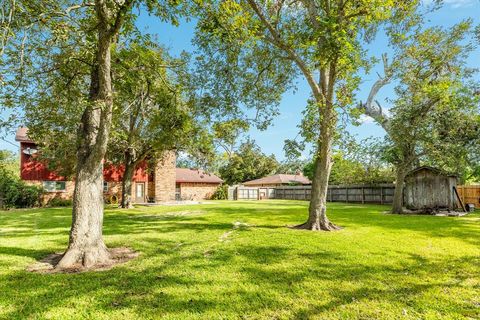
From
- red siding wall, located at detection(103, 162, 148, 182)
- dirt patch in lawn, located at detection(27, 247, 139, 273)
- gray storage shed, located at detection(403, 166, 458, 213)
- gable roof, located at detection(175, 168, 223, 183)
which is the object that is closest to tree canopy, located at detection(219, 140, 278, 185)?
gable roof, located at detection(175, 168, 223, 183)

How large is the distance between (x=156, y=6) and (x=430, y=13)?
13.4 m

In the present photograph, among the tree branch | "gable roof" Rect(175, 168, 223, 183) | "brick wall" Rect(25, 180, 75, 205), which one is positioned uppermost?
the tree branch

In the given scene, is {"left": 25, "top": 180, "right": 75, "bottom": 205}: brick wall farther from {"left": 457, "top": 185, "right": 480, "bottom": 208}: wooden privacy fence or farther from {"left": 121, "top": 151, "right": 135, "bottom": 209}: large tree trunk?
{"left": 457, "top": 185, "right": 480, "bottom": 208}: wooden privacy fence

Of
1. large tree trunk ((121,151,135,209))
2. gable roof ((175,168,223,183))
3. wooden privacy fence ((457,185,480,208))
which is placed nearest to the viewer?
large tree trunk ((121,151,135,209))

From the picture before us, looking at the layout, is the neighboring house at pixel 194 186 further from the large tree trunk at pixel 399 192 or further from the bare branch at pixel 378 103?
the large tree trunk at pixel 399 192

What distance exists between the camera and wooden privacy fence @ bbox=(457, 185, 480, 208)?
20.4 meters

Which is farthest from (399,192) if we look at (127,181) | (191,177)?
(191,177)

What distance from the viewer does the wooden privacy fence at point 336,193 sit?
2325 cm

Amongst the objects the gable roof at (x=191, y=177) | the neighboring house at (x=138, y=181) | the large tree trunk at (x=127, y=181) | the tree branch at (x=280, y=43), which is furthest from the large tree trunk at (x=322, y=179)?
the gable roof at (x=191, y=177)

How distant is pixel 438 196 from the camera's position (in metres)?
16.5

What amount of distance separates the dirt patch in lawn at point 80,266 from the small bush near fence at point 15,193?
17.3 meters

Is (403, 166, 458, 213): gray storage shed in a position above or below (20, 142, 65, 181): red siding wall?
below

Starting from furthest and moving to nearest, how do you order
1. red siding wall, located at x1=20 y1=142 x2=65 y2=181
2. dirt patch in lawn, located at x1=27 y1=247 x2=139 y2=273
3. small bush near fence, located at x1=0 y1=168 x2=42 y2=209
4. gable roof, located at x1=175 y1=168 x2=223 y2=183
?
1. gable roof, located at x1=175 y1=168 x2=223 y2=183
2. red siding wall, located at x1=20 y1=142 x2=65 y2=181
3. small bush near fence, located at x1=0 y1=168 x2=42 y2=209
4. dirt patch in lawn, located at x1=27 y1=247 x2=139 y2=273

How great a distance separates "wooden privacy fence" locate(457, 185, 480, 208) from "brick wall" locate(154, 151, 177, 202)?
23468 mm
